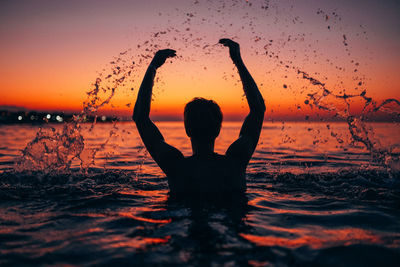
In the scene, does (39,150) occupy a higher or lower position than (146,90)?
lower

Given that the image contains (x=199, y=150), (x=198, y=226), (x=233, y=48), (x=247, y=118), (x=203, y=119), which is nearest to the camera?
(x=198, y=226)

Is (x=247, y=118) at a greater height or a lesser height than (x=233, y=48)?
lesser

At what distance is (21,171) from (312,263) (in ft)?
20.8

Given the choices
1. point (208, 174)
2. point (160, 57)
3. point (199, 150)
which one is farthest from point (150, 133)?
point (160, 57)

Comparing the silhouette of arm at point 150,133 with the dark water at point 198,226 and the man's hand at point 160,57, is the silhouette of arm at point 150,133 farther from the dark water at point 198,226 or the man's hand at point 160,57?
the dark water at point 198,226

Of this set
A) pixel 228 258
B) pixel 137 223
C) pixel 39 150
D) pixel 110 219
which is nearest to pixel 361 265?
pixel 228 258

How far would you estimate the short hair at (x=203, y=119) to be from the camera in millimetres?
3473

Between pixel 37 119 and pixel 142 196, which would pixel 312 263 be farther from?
pixel 37 119

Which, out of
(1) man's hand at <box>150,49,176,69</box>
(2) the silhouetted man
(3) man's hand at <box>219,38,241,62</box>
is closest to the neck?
(2) the silhouetted man

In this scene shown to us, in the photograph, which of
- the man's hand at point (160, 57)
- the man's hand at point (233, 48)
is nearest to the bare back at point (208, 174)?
the man's hand at point (160, 57)

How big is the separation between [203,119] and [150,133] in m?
0.68

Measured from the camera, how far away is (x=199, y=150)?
3584 millimetres

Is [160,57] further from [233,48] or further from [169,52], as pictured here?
[233,48]

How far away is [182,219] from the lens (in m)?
3.20
